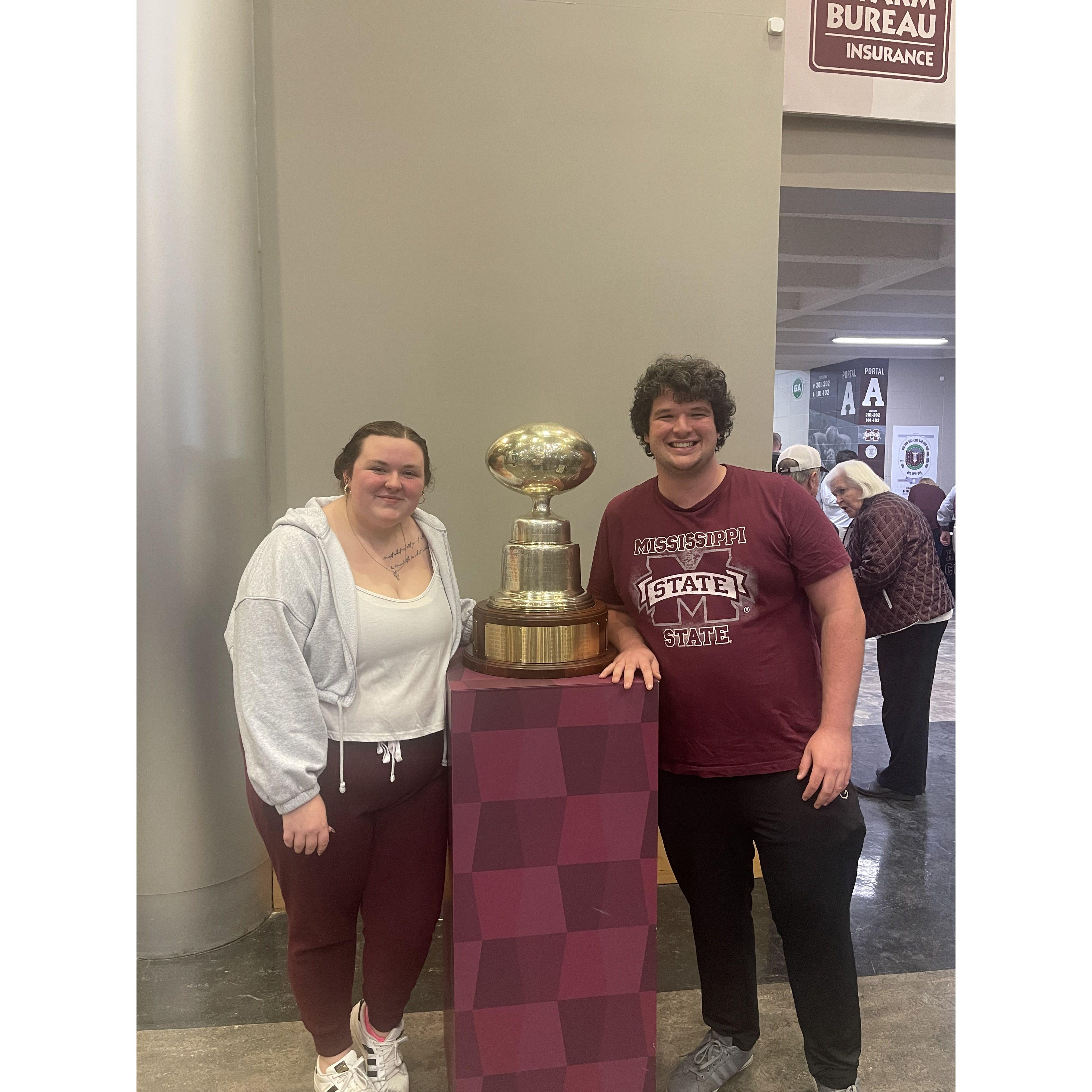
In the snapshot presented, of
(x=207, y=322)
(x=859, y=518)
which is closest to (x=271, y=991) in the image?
(x=207, y=322)

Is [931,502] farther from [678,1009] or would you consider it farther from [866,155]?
[678,1009]

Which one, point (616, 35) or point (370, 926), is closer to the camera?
point (370, 926)

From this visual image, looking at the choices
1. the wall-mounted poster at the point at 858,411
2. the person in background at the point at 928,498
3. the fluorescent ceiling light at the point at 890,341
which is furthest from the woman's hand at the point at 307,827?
the wall-mounted poster at the point at 858,411

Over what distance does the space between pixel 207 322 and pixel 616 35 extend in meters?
1.61

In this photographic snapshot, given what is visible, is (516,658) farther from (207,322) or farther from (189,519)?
(207,322)

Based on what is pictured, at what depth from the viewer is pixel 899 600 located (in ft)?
11.3

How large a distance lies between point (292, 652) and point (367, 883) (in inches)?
23.0

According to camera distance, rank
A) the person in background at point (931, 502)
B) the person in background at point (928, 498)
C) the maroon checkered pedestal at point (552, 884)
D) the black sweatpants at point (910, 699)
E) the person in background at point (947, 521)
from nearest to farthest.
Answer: the maroon checkered pedestal at point (552, 884) < the black sweatpants at point (910, 699) < the person in background at point (947, 521) < the person in background at point (931, 502) < the person in background at point (928, 498)

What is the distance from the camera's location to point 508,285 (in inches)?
104

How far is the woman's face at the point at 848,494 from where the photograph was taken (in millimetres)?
3471

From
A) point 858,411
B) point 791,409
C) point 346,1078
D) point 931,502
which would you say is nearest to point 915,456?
point 858,411

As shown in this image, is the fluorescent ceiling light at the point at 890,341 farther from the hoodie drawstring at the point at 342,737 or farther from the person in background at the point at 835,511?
the hoodie drawstring at the point at 342,737

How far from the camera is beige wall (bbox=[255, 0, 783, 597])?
252cm

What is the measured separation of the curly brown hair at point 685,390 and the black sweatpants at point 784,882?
0.75m
